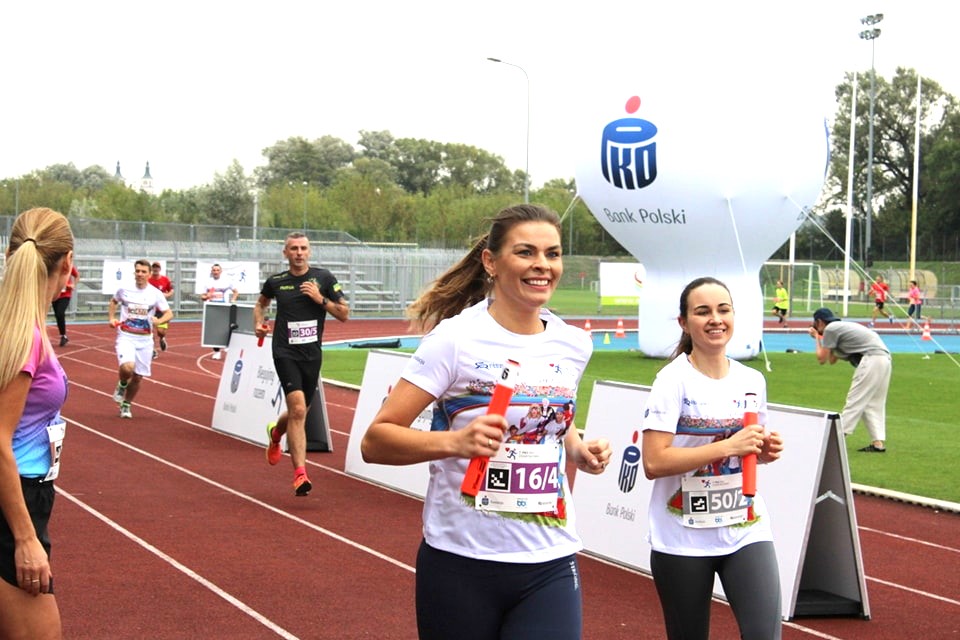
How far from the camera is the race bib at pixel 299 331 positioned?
1178cm

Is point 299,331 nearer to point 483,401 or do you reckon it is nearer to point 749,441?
point 749,441

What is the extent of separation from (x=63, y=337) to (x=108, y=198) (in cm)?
5082

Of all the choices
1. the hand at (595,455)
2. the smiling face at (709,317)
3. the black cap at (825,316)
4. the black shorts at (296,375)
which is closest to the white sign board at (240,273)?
the black cap at (825,316)

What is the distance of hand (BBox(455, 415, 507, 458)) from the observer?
11.3 ft

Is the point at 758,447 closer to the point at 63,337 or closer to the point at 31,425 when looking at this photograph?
the point at 31,425

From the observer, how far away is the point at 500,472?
12.4ft

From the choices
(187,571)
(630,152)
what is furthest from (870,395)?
(630,152)

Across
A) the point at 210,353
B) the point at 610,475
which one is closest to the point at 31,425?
the point at 610,475

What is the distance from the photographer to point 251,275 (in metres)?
43.5

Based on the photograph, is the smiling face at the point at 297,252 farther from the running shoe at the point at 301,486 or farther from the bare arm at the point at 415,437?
the bare arm at the point at 415,437

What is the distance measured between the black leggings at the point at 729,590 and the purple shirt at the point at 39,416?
2.38 metres

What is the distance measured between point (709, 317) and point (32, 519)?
2.69 metres

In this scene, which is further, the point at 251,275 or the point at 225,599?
the point at 251,275

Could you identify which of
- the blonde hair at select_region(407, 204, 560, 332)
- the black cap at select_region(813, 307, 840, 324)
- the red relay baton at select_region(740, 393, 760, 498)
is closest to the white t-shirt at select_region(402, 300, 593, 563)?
the blonde hair at select_region(407, 204, 560, 332)
